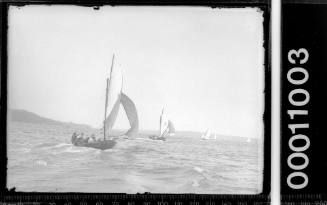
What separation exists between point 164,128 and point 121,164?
0.54 ft

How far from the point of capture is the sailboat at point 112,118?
1.12 meters

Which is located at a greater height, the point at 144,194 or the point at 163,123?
the point at 163,123

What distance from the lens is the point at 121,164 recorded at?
1.13 meters

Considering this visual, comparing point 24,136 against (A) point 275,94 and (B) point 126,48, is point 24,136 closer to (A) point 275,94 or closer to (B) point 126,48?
(B) point 126,48

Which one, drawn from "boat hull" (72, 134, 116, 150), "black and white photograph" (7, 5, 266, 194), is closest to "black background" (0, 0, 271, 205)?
"black and white photograph" (7, 5, 266, 194)

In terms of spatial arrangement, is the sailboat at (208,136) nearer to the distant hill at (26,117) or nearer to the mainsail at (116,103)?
the mainsail at (116,103)

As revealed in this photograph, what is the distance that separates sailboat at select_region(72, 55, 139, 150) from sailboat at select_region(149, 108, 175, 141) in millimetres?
69

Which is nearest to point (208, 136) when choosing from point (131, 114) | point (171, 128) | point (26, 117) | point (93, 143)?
point (171, 128)

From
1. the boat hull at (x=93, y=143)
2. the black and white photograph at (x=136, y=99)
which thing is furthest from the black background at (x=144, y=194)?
the boat hull at (x=93, y=143)

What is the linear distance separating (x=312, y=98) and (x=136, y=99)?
514 millimetres

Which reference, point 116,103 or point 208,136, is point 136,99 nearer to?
point 116,103

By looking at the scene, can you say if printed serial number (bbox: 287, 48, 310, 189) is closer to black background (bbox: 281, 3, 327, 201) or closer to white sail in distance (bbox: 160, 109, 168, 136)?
black background (bbox: 281, 3, 327, 201)

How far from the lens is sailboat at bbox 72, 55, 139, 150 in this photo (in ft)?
Result: 3.68

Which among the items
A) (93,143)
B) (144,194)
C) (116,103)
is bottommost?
(144,194)
